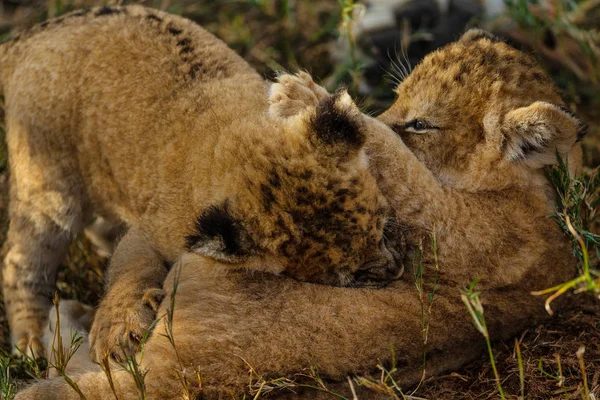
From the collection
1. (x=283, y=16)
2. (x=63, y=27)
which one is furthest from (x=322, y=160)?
(x=283, y=16)

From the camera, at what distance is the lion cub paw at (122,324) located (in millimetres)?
3814

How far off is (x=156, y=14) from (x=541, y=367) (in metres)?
3.15

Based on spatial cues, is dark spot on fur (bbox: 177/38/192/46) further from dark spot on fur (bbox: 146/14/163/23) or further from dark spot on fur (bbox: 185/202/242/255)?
dark spot on fur (bbox: 185/202/242/255)

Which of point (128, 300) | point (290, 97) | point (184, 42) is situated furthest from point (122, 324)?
point (184, 42)

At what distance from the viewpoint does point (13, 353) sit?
4984 mm

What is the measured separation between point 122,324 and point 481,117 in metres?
2.19

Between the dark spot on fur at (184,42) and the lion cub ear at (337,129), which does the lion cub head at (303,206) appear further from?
the dark spot on fur at (184,42)

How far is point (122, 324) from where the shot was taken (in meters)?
3.95

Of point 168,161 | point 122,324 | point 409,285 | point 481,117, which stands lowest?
point 122,324

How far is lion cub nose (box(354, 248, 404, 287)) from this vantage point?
3.83m

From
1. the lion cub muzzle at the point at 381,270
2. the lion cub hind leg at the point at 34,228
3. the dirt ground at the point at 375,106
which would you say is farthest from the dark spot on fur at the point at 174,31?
the lion cub muzzle at the point at 381,270

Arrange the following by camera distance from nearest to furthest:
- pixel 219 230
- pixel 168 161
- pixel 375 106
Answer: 1. pixel 219 230
2. pixel 168 161
3. pixel 375 106

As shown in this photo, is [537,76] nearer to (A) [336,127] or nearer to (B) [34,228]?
(A) [336,127]

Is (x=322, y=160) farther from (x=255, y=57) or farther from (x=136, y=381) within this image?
(x=255, y=57)
